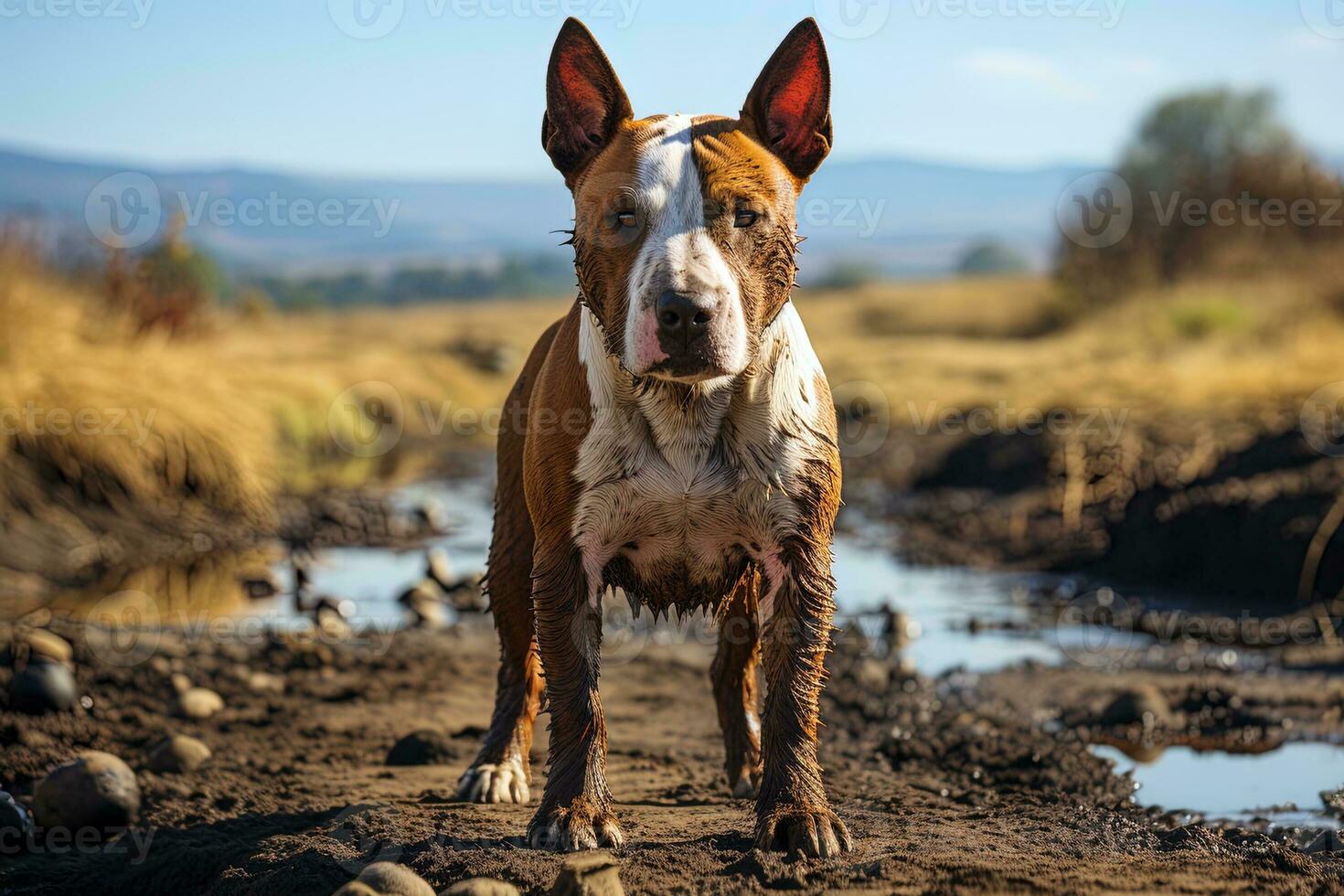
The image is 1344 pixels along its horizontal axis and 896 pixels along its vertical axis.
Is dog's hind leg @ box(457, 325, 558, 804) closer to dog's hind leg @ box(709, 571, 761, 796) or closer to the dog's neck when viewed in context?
dog's hind leg @ box(709, 571, 761, 796)

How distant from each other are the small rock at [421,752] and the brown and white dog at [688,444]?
218cm

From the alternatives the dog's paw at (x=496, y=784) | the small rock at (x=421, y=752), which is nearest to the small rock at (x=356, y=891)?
the dog's paw at (x=496, y=784)

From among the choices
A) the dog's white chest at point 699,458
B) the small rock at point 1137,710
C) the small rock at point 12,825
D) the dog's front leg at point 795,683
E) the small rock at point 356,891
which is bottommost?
the small rock at point 12,825

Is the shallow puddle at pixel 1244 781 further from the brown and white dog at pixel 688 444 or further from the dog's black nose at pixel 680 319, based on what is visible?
the dog's black nose at pixel 680 319

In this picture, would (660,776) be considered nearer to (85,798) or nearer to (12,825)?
(85,798)

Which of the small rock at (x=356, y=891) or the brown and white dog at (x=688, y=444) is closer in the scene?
the small rock at (x=356, y=891)

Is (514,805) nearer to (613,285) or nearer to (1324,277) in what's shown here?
(613,285)

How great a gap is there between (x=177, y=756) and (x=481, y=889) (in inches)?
127

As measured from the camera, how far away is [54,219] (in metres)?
17.0

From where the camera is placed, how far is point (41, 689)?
315 inches

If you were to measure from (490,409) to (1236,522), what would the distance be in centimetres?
1879

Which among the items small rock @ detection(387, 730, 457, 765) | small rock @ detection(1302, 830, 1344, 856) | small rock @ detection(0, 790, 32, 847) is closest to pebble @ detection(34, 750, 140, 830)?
small rock @ detection(0, 790, 32, 847)

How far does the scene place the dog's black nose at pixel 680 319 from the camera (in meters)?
4.46

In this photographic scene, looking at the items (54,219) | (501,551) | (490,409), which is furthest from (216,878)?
(490,409)
